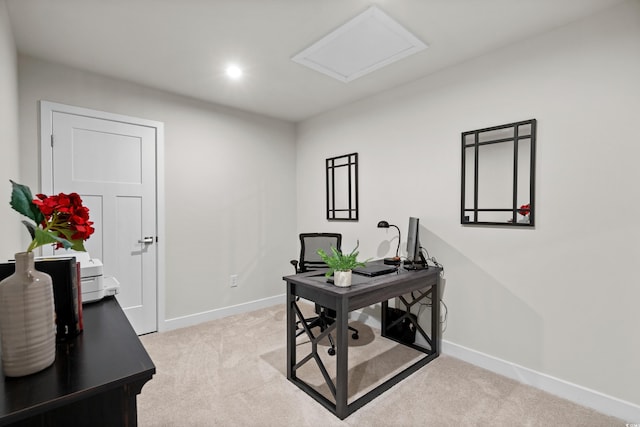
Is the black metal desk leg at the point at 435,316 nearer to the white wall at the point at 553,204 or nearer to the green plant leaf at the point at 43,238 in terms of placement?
the white wall at the point at 553,204

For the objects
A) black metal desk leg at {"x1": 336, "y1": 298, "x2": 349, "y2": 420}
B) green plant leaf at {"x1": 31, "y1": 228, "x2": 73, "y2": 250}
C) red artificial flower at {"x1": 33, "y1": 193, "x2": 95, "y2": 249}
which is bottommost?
black metal desk leg at {"x1": 336, "y1": 298, "x2": 349, "y2": 420}

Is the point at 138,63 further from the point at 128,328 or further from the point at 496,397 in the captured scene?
the point at 496,397

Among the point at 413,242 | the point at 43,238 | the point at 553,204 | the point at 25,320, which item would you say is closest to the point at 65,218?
the point at 43,238

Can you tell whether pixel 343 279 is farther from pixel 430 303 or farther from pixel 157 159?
pixel 157 159

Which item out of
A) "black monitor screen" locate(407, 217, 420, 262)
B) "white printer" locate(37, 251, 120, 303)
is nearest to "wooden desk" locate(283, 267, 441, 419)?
"black monitor screen" locate(407, 217, 420, 262)

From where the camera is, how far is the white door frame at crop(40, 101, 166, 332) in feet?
8.35

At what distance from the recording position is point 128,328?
1.28 m

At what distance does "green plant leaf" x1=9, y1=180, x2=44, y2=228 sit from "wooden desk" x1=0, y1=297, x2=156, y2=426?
470 mm

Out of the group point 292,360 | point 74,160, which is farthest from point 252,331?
point 74,160

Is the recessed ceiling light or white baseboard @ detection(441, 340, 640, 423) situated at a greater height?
the recessed ceiling light

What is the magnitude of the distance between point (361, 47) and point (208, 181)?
86.9 inches

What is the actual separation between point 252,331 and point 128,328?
2.06 m

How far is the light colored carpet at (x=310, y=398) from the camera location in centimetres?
185

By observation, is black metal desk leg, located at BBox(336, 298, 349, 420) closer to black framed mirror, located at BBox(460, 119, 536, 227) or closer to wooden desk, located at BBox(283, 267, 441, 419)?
wooden desk, located at BBox(283, 267, 441, 419)
